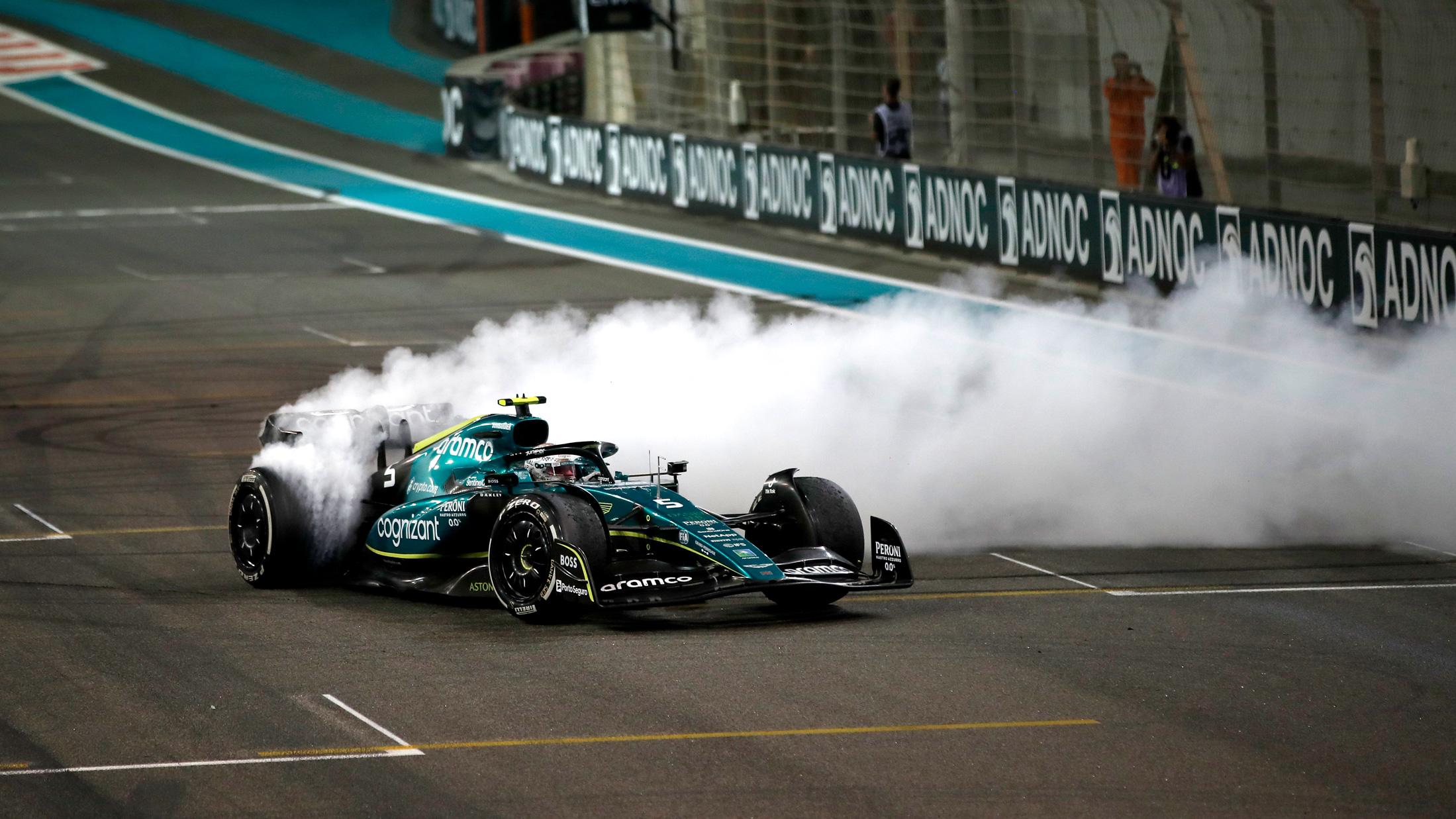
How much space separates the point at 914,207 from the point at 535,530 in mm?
18545

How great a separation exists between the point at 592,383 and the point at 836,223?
54.4 feet

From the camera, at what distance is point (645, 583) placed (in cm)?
1059

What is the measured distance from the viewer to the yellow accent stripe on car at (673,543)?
418 inches

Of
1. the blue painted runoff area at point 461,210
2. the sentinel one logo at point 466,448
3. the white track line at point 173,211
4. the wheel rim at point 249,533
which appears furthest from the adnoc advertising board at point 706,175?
the sentinel one logo at point 466,448

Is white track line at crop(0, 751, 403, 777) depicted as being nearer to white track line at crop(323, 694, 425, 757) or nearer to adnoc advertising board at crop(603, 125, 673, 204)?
white track line at crop(323, 694, 425, 757)

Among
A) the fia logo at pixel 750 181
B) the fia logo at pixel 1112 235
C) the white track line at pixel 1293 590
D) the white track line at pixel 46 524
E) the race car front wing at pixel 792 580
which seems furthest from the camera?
the fia logo at pixel 750 181

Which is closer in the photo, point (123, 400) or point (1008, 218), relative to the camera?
point (123, 400)

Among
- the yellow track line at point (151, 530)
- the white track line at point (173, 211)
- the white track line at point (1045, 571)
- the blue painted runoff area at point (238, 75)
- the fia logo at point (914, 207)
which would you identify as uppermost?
the blue painted runoff area at point (238, 75)

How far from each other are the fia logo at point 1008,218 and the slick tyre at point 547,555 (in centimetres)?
1611

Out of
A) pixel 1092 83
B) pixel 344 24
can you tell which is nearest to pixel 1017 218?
pixel 1092 83

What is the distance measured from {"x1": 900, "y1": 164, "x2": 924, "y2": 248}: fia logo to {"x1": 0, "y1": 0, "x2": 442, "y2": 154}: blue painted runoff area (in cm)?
1704

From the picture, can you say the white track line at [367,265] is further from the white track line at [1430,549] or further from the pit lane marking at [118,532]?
the white track line at [1430,549]

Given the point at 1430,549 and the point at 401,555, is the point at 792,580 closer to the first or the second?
the point at 401,555

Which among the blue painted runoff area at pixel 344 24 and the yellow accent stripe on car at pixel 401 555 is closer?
the yellow accent stripe on car at pixel 401 555
